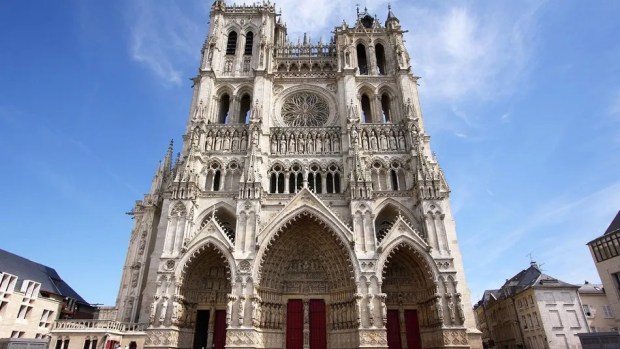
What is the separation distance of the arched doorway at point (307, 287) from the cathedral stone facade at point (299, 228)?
0.26ft

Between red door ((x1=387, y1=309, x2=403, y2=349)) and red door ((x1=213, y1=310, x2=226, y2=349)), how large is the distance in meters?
9.03

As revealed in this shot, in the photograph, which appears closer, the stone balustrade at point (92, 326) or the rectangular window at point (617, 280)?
the stone balustrade at point (92, 326)

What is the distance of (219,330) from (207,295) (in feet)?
6.55

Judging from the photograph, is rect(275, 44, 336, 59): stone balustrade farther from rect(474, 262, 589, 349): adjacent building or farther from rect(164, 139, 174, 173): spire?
rect(474, 262, 589, 349): adjacent building

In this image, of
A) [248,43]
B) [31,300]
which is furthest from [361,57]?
[31,300]

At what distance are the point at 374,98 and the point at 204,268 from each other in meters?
16.6

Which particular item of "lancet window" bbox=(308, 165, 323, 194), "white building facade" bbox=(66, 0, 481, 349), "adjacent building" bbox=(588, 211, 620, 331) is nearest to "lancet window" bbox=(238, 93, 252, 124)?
"white building facade" bbox=(66, 0, 481, 349)

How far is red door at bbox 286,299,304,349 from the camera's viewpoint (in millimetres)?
19578

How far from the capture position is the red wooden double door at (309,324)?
1961 centimetres

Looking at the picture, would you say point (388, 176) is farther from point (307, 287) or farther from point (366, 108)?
point (307, 287)

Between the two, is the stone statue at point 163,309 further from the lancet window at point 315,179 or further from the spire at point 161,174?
the lancet window at point 315,179

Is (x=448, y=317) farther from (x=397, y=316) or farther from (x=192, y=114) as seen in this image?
(x=192, y=114)

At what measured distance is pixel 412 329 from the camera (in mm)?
19969

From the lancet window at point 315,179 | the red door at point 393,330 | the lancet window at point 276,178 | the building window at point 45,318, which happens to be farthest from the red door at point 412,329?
the building window at point 45,318
